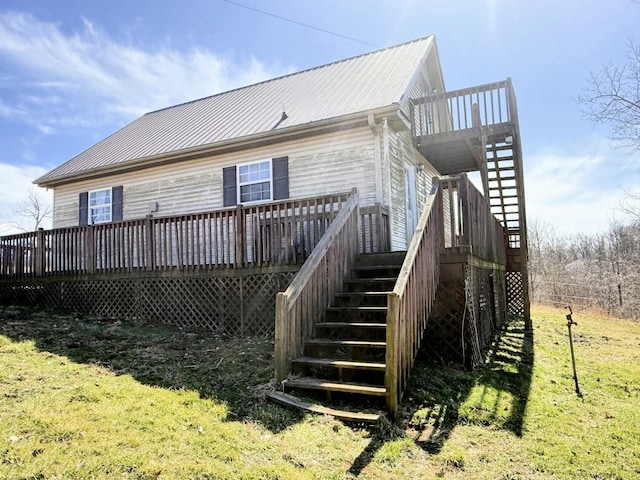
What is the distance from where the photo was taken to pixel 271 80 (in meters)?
15.3

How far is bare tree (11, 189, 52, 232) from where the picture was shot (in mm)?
36562

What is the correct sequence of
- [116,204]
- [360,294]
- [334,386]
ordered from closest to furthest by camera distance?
1. [334,386]
2. [360,294]
3. [116,204]

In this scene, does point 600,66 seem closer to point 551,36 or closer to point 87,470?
point 551,36

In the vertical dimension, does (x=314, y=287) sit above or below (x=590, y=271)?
above

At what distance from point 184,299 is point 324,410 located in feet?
17.5

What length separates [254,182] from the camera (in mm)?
10555

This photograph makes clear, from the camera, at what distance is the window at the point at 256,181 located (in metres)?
10.2

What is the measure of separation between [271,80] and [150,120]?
16.3 ft

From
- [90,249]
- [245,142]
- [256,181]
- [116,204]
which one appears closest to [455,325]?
[256,181]

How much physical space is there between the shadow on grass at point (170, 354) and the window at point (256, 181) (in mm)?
3650

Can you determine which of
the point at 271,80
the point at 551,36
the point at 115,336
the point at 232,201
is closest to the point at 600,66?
the point at 551,36

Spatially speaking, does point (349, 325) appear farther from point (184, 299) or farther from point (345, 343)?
point (184, 299)

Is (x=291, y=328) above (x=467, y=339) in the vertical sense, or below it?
above

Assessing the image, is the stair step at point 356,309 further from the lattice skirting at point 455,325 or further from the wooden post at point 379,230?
the wooden post at point 379,230
